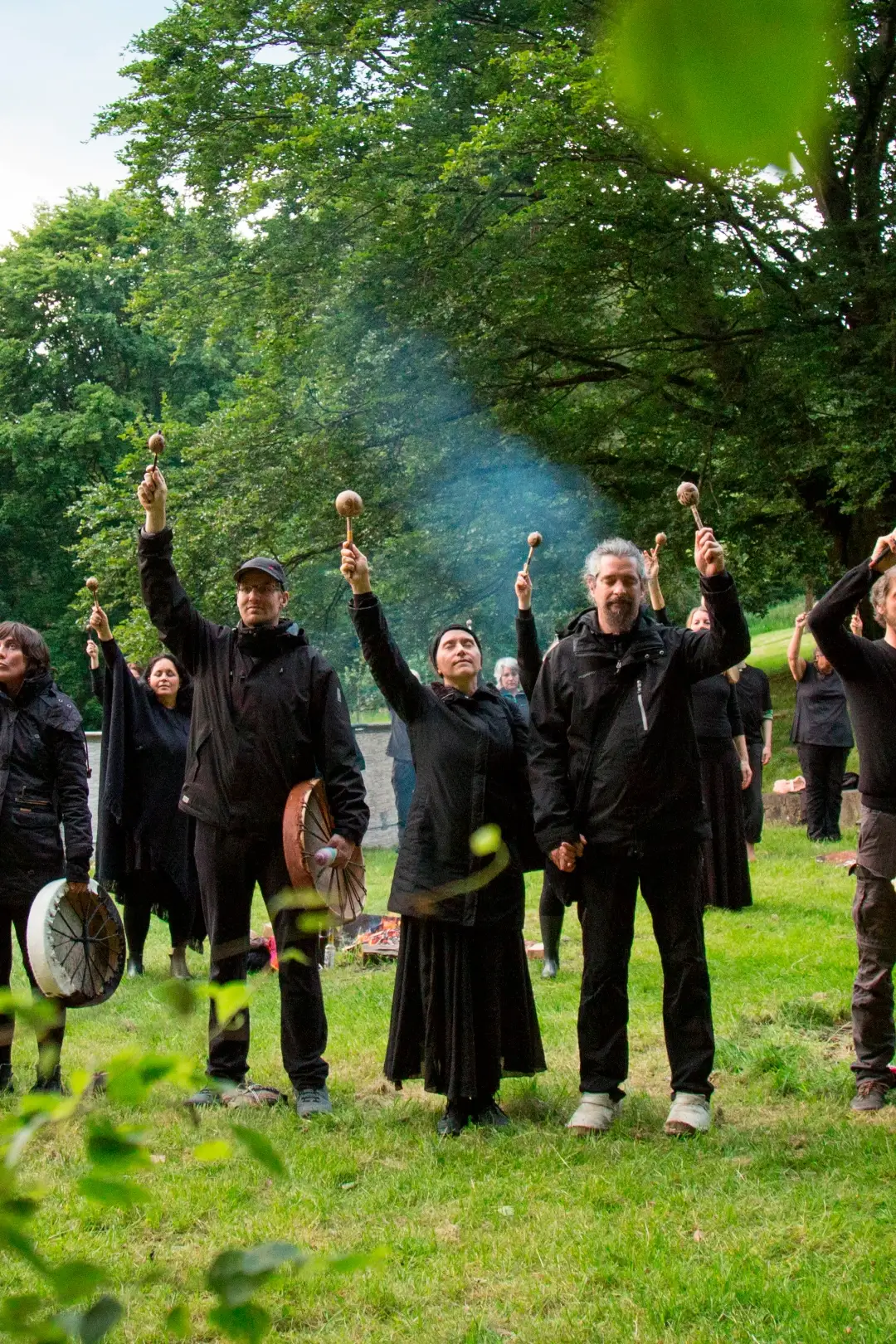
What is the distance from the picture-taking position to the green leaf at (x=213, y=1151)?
0.94 m

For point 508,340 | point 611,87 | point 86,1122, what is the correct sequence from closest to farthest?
point 86,1122
point 611,87
point 508,340

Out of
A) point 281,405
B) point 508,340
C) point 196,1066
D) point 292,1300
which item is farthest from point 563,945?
point 281,405

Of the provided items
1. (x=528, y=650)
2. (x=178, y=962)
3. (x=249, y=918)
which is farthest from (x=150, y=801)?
(x=528, y=650)

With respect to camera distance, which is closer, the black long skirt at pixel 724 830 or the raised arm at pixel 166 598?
the raised arm at pixel 166 598

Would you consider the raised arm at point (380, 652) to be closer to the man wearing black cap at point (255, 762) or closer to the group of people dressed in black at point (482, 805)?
the group of people dressed in black at point (482, 805)

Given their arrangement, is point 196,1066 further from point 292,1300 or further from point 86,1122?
point 292,1300

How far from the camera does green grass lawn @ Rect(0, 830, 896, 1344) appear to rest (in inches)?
140

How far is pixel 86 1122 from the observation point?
3.05 feet

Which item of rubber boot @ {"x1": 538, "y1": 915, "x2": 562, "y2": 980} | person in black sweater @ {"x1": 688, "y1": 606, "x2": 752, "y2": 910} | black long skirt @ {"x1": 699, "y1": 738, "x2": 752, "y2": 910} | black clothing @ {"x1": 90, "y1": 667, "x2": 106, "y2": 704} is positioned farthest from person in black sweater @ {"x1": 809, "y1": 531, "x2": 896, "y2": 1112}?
black clothing @ {"x1": 90, "y1": 667, "x2": 106, "y2": 704}

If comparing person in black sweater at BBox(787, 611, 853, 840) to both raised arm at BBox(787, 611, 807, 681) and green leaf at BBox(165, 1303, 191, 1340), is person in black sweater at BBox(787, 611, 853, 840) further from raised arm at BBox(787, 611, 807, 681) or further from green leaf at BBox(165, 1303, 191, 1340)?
green leaf at BBox(165, 1303, 191, 1340)

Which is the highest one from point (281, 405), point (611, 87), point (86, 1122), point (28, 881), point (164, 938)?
point (281, 405)

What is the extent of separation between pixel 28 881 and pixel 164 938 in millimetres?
5685

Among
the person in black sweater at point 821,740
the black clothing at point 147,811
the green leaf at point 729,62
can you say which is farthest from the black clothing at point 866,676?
the person in black sweater at point 821,740

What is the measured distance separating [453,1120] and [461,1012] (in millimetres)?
398
